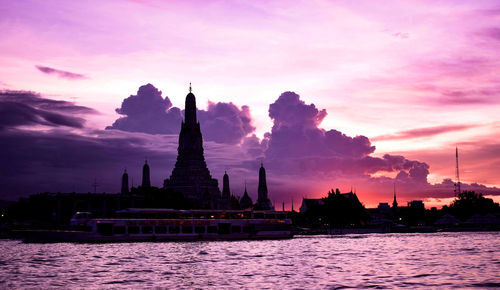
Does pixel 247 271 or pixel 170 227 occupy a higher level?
pixel 170 227

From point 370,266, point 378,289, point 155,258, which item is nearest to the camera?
point 378,289

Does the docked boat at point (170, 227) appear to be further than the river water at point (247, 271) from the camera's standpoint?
Yes

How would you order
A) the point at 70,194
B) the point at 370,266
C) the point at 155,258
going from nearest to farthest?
the point at 370,266 → the point at 155,258 → the point at 70,194

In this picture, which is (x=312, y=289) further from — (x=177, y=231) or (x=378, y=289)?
(x=177, y=231)

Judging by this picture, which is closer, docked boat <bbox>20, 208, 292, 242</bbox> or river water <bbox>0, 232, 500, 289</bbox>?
river water <bbox>0, 232, 500, 289</bbox>

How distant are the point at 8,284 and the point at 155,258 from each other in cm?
2408

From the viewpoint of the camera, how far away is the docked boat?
104m

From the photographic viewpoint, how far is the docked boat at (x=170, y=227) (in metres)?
104

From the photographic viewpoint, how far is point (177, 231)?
112 metres

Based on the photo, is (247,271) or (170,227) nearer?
(247,271)

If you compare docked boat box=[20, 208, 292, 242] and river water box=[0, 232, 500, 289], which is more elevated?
docked boat box=[20, 208, 292, 242]

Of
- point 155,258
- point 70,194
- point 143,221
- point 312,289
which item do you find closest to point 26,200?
point 70,194

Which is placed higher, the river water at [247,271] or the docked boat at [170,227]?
the docked boat at [170,227]

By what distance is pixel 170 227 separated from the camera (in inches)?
4407
